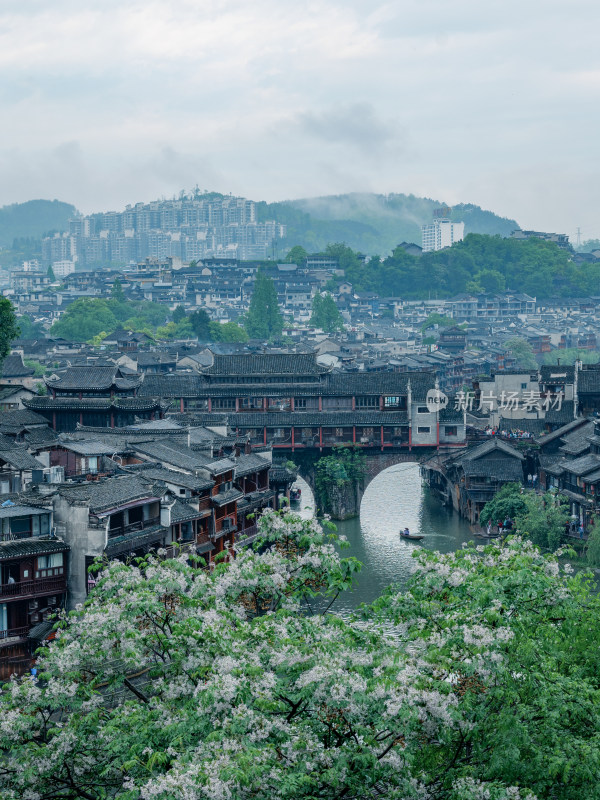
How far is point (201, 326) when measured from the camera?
119m

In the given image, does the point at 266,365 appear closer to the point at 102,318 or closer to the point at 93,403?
the point at 93,403

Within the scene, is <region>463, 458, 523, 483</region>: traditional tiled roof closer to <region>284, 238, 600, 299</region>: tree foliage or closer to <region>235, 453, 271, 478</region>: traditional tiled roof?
<region>235, 453, 271, 478</region>: traditional tiled roof

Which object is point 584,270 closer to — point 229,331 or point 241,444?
point 229,331

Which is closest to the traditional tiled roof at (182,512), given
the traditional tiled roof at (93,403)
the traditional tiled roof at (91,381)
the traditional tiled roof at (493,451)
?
the traditional tiled roof at (93,403)

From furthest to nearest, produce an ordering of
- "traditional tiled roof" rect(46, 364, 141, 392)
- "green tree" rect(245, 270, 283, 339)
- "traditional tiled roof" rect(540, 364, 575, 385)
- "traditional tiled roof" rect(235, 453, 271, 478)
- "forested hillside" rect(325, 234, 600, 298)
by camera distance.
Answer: "forested hillside" rect(325, 234, 600, 298) → "green tree" rect(245, 270, 283, 339) → "traditional tiled roof" rect(540, 364, 575, 385) → "traditional tiled roof" rect(46, 364, 141, 392) → "traditional tiled roof" rect(235, 453, 271, 478)

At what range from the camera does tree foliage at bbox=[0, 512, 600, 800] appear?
13703 millimetres

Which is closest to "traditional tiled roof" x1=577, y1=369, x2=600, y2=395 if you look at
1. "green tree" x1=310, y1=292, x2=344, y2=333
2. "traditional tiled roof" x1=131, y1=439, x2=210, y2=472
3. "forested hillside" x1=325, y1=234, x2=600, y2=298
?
"traditional tiled roof" x1=131, y1=439, x2=210, y2=472

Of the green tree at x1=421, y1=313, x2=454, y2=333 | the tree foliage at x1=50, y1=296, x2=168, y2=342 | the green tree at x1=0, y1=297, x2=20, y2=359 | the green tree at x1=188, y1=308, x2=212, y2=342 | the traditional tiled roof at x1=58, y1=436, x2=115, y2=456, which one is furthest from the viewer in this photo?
the green tree at x1=421, y1=313, x2=454, y2=333

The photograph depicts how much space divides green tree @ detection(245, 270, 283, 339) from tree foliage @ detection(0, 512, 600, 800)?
108m

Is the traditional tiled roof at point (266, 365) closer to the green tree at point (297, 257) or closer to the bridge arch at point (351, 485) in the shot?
the bridge arch at point (351, 485)

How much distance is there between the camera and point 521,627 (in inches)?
611

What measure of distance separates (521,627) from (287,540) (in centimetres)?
491

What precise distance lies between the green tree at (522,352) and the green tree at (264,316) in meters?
25.5

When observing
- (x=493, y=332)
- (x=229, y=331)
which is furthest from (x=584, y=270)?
(x=229, y=331)
